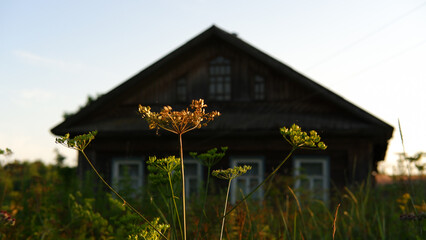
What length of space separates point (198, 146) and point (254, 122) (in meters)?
1.63

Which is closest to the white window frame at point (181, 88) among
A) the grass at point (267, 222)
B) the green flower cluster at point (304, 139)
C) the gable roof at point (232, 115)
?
the gable roof at point (232, 115)

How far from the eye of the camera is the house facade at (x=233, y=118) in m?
11.3

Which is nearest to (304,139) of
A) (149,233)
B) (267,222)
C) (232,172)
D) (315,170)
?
(232,172)

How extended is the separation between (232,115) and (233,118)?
0.94ft

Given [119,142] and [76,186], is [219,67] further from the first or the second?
[76,186]

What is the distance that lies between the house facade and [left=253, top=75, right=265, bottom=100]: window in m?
0.03

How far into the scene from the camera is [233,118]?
1171 cm

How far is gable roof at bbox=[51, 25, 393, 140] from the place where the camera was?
11.0 meters

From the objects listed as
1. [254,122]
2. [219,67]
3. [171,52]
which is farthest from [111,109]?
[254,122]

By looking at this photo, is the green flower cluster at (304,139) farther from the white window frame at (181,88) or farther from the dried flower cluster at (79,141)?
the white window frame at (181,88)

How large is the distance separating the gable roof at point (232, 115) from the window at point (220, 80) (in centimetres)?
69

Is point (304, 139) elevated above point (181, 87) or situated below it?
below

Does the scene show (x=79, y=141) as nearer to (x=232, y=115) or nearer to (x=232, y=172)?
(x=232, y=172)

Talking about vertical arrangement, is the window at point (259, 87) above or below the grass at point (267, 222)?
above
